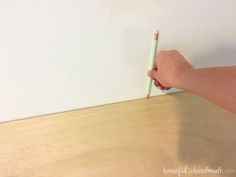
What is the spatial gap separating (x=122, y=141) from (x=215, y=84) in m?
0.23

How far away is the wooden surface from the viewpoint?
0.57 meters

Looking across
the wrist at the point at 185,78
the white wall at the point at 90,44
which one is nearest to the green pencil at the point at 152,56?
the white wall at the point at 90,44

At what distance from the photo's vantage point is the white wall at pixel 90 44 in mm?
534

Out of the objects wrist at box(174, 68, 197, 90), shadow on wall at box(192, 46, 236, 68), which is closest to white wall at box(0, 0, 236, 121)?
shadow on wall at box(192, 46, 236, 68)

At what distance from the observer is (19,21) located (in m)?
0.52

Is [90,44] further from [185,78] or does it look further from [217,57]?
[217,57]

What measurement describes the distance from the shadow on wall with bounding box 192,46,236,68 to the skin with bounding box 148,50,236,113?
136 mm

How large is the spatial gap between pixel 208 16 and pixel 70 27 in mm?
272

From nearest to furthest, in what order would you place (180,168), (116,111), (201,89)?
(201,89), (180,168), (116,111)

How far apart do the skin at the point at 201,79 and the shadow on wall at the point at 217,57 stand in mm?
136

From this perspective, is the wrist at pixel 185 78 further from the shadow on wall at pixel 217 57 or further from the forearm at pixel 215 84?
the shadow on wall at pixel 217 57

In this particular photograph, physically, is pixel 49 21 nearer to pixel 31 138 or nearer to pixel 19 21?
pixel 19 21

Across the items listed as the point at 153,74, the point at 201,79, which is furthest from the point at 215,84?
the point at 153,74

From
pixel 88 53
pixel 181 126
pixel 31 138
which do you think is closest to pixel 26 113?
pixel 31 138
